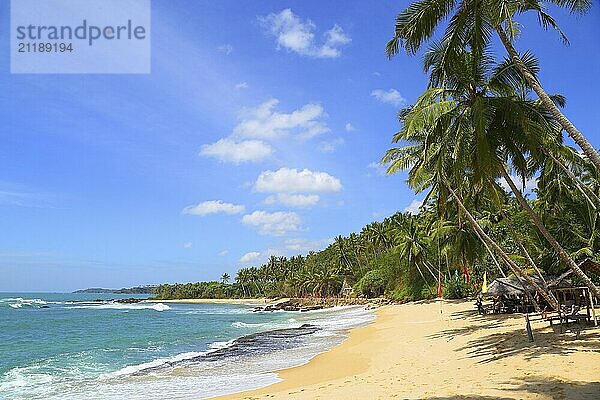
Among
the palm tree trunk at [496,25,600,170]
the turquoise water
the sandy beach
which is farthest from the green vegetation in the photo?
the turquoise water

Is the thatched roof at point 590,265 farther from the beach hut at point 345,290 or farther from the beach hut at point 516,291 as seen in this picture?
the beach hut at point 345,290

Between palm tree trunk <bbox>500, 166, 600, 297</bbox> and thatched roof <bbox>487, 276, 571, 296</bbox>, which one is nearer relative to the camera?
palm tree trunk <bbox>500, 166, 600, 297</bbox>

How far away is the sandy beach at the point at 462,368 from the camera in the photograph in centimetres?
891

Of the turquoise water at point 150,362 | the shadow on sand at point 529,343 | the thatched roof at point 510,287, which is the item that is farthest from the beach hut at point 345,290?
the shadow on sand at point 529,343

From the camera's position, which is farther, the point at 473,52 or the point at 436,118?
the point at 436,118

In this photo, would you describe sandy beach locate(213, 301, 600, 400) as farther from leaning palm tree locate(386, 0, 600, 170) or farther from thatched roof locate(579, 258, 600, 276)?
leaning palm tree locate(386, 0, 600, 170)

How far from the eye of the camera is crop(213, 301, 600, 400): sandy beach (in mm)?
8906

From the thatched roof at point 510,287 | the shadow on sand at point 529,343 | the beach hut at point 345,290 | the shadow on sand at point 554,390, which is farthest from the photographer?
the beach hut at point 345,290

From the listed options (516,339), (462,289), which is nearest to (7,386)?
(516,339)

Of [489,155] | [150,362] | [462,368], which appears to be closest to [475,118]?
[489,155]

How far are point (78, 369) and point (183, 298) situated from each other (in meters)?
114

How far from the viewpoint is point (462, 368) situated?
11648 mm

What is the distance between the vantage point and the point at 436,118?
41.2ft

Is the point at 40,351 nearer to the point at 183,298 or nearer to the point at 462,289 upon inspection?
the point at 462,289
